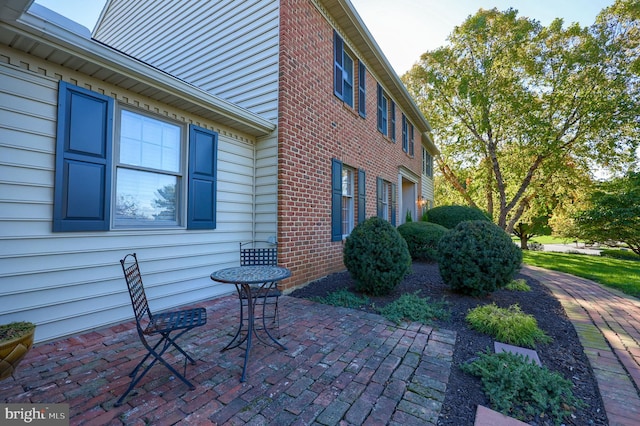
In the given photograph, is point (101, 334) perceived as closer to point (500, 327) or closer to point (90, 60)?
point (90, 60)

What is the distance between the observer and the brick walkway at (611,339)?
77.4 inches

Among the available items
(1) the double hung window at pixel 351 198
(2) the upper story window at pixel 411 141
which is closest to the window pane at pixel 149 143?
(1) the double hung window at pixel 351 198

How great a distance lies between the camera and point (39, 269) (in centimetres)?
264

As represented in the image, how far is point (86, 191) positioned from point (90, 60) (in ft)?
4.24

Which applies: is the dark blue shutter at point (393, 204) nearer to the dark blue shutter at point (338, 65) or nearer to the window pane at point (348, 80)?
the window pane at point (348, 80)

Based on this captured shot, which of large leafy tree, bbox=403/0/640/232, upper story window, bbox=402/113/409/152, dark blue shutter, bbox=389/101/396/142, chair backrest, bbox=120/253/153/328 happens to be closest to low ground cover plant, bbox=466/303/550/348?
chair backrest, bbox=120/253/153/328

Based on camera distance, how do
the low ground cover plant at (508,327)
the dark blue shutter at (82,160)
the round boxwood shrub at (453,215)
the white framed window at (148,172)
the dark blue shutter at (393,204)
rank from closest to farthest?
the dark blue shutter at (82,160) < the low ground cover plant at (508,327) < the white framed window at (148,172) < the dark blue shutter at (393,204) < the round boxwood shrub at (453,215)

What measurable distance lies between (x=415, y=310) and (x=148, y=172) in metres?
3.91

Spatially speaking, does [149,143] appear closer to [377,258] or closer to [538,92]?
[377,258]

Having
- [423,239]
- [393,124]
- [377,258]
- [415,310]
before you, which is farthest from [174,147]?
[393,124]

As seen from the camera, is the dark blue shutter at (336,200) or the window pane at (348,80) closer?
the dark blue shutter at (336,200)

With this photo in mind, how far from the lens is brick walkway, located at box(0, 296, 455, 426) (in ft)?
5.83

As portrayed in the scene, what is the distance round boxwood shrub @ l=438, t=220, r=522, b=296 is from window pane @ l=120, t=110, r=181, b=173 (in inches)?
Result: 170

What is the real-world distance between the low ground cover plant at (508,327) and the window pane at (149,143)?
4316mm
